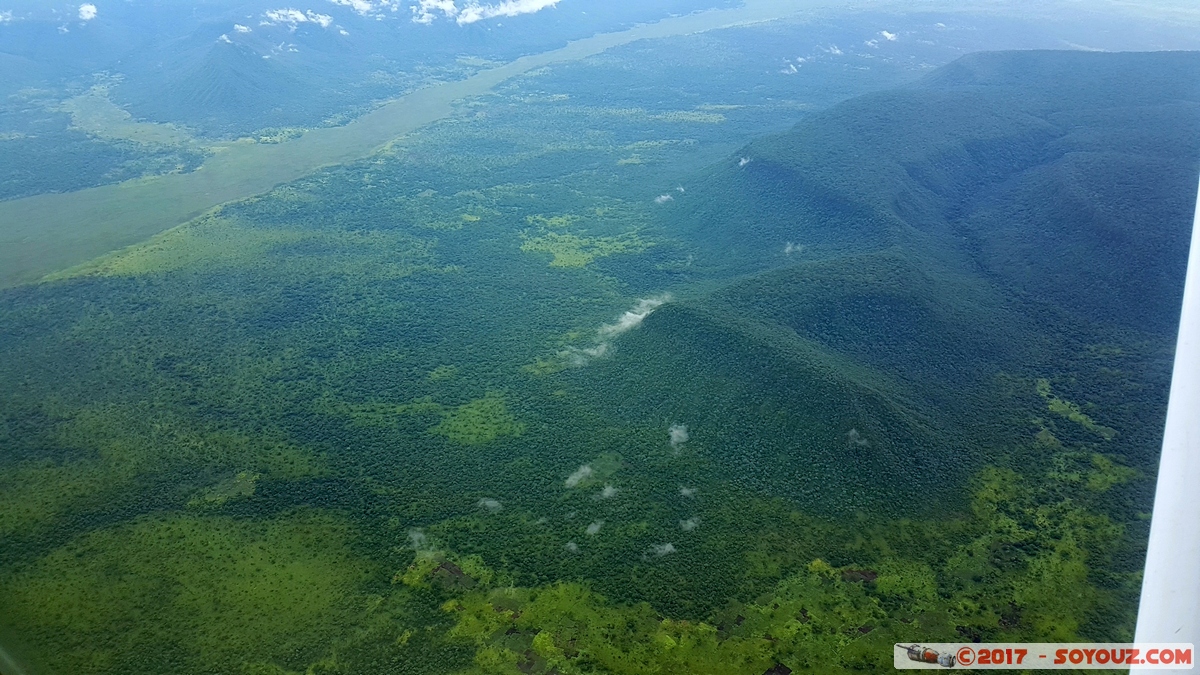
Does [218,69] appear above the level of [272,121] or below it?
above

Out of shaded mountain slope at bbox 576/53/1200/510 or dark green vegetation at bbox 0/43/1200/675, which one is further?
shaded mountain slope at bbox 576/53/1200/510

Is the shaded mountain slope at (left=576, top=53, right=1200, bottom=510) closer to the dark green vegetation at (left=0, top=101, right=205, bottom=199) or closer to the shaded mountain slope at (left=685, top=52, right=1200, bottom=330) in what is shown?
the shaded mountain slope at (left=685, top=52, right=1200, bottom=330)

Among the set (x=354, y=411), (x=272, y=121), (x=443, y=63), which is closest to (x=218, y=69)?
(x=272, y=121)

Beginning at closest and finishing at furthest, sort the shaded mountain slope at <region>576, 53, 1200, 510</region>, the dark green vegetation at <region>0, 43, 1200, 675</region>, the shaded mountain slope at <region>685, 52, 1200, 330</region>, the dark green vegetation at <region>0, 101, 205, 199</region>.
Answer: the dark green vegetation at <region>0, 43, 1200, 675</region> → the shaded mountain slope at <region>576, 53, 1200, 510</region> → the shaded mountain slope at <region>685, 52, 1200, 330</region> → the dark green vegetation at <region>0, 101, 205, 199</region>

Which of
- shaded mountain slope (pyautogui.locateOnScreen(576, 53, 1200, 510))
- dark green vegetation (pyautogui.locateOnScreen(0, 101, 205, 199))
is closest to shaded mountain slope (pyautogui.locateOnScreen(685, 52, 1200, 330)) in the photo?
shaded mountain slope (pyautogui.locateOnScreen(576, 53, 1200, 510))

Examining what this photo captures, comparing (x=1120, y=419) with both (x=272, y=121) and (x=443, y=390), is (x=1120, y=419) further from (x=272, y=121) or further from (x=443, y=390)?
(x=272, y=121)

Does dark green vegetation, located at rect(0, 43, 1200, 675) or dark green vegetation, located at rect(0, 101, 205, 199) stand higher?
dark green vegetation, located at rect(0, 101, 205, 199)

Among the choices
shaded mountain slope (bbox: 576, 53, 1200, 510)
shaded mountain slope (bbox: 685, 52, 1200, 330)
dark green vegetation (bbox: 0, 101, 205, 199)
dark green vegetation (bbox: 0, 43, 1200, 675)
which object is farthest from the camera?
dark green vegetation (bbox: 0, 101, 205, 199)

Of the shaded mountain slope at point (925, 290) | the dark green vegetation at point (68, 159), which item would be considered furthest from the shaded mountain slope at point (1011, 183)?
the dark green vegetation at point (68, 159)
